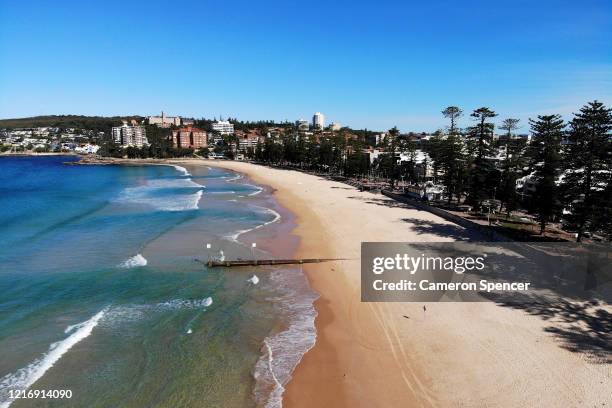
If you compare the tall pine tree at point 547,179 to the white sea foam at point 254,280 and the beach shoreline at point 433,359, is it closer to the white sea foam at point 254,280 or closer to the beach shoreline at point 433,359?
the beach shoreline at point 433,359

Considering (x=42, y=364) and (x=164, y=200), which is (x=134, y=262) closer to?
(x=42, y=364)

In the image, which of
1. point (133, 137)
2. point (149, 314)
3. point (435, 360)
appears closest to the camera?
point (435, 360)

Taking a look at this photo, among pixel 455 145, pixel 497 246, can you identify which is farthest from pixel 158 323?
pixel 455 145

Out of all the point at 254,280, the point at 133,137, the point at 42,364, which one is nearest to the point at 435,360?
the point at 254,280

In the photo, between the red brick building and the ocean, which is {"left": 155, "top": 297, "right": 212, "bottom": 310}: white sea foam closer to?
the ocean

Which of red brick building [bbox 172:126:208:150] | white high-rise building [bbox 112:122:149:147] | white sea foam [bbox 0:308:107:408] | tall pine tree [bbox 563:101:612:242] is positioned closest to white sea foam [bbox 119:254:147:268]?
white sea foam [bbox 0:308:107:408]

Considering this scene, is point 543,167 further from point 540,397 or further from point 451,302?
point 540,397


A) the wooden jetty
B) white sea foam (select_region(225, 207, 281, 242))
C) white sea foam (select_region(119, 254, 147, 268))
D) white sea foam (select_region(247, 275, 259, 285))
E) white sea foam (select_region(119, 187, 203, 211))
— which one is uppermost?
white sea foam (select_region(119, 187, 203, 211))
